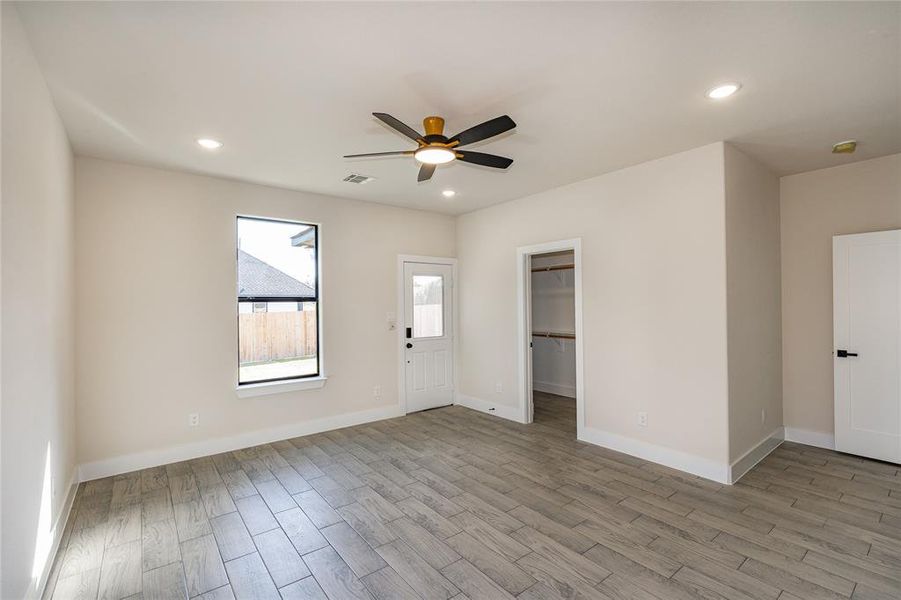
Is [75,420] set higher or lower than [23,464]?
lower

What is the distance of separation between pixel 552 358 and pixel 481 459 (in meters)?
3.34

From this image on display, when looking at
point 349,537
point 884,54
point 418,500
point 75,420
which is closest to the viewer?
point 884,54

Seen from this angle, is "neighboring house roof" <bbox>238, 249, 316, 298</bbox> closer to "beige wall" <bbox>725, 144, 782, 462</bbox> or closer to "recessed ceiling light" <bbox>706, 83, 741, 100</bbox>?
"recessed ceiling light" <bbox>706, 83, 741, 100</bbox>

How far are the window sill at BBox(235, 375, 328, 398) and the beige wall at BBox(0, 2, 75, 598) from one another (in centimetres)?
152

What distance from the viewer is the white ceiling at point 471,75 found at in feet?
6.27

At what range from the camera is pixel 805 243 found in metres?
4.34

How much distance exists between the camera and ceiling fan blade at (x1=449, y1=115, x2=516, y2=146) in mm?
2418

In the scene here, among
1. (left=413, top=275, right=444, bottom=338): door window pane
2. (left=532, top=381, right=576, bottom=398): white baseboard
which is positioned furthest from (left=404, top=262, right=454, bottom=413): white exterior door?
(left=532, top=381, right=576, bottom=398): white baseboard

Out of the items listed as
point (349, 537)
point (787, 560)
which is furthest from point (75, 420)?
point (787, 560)

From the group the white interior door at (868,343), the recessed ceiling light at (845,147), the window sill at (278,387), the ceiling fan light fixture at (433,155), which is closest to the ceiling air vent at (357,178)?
the ceiling fan light fixture at (433,155)

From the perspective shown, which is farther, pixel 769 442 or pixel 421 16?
pixel 769 442

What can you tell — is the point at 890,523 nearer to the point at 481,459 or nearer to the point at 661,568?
the point at 661,568

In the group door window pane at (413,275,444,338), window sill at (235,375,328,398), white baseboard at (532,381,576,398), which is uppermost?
door window pane at (413,275,444,338)

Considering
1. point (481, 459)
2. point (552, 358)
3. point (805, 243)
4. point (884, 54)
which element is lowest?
point (481, 459)
